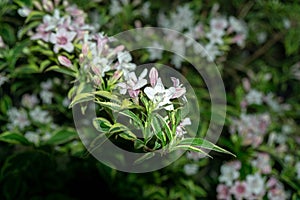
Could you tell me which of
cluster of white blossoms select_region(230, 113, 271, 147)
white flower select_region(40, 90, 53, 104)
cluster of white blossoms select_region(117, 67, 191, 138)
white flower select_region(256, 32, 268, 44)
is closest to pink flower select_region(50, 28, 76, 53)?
cluster of white blossoms select_region(117, 67, 191, 138)

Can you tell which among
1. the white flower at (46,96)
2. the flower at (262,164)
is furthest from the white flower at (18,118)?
the flower at (262,164)

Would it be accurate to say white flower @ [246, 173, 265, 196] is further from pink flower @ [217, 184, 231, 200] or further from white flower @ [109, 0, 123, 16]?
white flower @ [109, 0, 123, 16]

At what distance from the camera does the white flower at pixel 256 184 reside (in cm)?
179

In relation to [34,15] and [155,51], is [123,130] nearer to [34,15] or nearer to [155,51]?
[34,15]

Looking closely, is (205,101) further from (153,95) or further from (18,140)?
(153,95)

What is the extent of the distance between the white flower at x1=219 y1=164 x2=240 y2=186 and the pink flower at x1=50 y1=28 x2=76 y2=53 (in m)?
0.86

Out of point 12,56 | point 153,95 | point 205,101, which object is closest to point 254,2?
point 205,101

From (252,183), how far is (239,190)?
59 mm

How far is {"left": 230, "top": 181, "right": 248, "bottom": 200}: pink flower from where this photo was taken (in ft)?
5.95

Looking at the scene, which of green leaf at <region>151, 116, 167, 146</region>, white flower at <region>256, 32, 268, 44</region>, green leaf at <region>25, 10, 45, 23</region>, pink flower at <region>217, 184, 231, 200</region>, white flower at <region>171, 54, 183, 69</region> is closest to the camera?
green leaf at <region>151, 116, 167, 146</region>

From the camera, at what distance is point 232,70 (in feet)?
8.14

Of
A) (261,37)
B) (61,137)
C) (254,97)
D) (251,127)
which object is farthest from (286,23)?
(61,137)

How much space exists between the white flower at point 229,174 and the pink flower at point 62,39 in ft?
2.82

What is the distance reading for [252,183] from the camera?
181 cm
